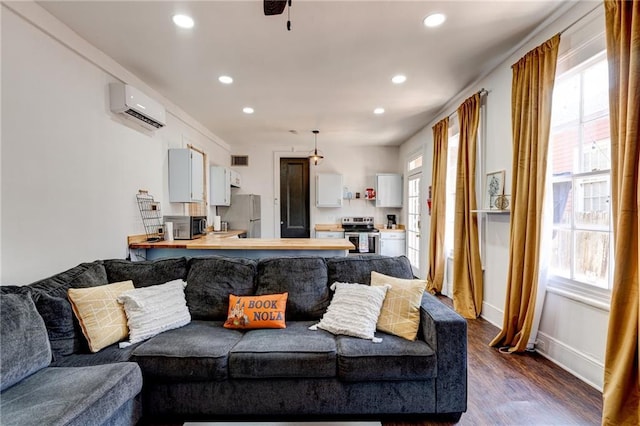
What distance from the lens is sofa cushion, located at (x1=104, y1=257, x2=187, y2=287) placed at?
91.9 inches

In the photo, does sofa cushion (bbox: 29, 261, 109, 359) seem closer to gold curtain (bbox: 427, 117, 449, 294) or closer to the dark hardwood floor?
the dark hardwood floor

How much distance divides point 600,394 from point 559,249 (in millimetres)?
1037

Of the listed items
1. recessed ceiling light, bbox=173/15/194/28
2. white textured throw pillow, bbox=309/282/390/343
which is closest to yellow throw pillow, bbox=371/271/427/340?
white textured throw pillow, bbox=309/282/390/343

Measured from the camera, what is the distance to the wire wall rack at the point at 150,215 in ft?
10.8

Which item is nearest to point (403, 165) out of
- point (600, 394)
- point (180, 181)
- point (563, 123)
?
point (563, 123)

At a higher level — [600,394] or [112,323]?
[112,323]

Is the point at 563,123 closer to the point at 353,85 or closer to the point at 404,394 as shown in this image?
the point at 353,85

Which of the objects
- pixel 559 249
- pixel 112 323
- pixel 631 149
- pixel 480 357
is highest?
pixel 631 149

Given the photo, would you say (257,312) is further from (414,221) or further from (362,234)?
(414,221)

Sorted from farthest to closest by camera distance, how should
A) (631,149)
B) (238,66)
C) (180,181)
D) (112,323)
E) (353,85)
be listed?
(180,181), (353,85), (238,66), (112,323), (631,149)

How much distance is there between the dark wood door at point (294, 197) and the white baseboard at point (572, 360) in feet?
16.0

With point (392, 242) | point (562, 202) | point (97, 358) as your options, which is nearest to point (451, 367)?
point (562, 202)

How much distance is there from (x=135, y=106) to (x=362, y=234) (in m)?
4.42

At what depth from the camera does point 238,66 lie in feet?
9.66
